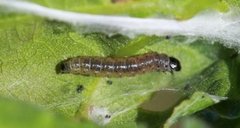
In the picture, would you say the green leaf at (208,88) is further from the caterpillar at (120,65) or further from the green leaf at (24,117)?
the green leaf at (24,117)

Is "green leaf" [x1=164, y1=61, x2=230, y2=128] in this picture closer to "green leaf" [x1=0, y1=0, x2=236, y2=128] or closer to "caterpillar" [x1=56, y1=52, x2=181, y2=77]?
"green leaf" [x1=0, y1=0, x2=236, y2=128]

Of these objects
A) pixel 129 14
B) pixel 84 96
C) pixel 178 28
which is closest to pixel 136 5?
pixel 129 14

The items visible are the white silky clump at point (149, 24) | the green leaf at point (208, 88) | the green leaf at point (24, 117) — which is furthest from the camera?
the green leaf at point (208, 88)

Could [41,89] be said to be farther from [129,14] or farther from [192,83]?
[192,83]

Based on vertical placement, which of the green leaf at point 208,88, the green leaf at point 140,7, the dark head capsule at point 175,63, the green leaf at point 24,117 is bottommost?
the green leaf at point 208,88

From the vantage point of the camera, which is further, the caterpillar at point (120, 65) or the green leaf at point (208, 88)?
the caterpillar at point (120, 65)

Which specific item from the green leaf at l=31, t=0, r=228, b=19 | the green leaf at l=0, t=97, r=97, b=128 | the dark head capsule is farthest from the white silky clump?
the green leaf at l=0, t=97, r=97, b=128

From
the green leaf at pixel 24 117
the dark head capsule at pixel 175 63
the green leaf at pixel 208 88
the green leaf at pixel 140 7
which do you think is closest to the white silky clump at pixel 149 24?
the green leaf at pixel 140 7
